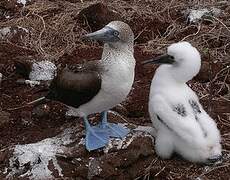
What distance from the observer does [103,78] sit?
3.54m

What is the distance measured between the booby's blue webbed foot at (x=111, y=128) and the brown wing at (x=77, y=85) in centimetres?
28

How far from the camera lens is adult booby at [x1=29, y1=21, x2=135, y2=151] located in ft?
11.6

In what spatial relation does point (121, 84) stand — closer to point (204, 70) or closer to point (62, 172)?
point (62, 172)

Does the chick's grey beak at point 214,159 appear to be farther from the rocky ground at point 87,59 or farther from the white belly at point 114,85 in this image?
the white belly at point 114,85

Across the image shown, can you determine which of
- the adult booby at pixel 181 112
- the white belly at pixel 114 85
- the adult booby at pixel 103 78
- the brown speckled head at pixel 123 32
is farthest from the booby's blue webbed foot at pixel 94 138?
the brown speckled head at pixel 123 32

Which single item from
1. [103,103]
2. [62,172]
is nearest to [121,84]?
[103,103]

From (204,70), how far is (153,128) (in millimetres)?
995

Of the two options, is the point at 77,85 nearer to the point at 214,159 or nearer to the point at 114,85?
the point at 114,85

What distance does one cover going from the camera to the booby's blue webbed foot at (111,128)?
3.75m

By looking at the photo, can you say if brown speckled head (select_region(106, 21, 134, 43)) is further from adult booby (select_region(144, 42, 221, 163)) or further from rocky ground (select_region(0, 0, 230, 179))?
rocky ground (select_region(0, 0, 230, 179))

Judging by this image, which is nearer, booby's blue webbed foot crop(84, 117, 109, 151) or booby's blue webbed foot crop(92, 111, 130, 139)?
booby's blue webbed foot crop(84, 117, 109, 151)

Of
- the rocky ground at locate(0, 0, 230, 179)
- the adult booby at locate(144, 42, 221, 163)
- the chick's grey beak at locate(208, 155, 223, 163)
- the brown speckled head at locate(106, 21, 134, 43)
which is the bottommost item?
the rocky ground at locate(0, 0, 230, 179)

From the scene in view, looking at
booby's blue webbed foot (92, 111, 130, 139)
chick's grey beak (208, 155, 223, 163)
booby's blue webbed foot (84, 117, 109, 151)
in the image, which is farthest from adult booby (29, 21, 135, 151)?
chick's grey beak (208, 155, 223, 163)

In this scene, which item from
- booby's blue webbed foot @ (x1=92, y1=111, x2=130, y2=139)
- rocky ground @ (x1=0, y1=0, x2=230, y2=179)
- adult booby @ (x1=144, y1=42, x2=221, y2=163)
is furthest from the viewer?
booby's blue webbed foot @ (x1=92, y1=111, x2=130, y2=139)
